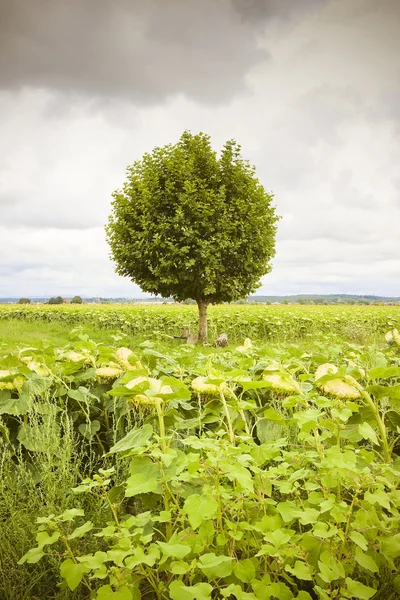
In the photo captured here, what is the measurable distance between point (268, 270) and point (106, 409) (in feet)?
42.2

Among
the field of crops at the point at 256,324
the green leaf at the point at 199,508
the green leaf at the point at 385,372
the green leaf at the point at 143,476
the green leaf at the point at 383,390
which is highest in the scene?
the green leaf at the point at 385,372

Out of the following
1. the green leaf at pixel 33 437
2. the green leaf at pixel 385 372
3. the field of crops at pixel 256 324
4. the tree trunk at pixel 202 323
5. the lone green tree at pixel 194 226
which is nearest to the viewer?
the green leaf at pixel 385 372

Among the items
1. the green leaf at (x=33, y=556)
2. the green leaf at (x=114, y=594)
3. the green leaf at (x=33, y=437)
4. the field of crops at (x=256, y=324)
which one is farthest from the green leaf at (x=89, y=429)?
the field of crops at (x=256, y=324)

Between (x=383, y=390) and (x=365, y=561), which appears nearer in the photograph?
(x=365, y=561)

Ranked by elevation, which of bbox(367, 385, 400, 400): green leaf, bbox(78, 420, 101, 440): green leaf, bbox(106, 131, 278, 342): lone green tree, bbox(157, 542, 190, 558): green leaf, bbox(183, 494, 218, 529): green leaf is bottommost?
bbox(157, 542, 190, 558): green leaf

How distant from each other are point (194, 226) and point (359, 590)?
12.2m

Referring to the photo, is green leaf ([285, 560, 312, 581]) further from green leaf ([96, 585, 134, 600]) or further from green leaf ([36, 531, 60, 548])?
green leaf ([36, 531, 60, 548])

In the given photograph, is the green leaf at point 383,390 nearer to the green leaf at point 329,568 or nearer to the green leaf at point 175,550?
the green leaf at point 329,568

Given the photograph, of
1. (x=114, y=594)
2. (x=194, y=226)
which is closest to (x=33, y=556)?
(x=114, y=594)

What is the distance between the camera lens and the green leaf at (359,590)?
1.20 m

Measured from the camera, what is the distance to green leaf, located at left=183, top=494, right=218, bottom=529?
1264 millimetres

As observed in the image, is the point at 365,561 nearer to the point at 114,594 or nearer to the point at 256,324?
the point at 114,594

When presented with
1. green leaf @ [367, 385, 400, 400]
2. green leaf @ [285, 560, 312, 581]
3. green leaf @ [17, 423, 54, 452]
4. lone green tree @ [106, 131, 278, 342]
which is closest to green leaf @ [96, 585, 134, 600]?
green leaf @ [285, 560, 312, 581]

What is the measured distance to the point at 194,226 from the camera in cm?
1302
